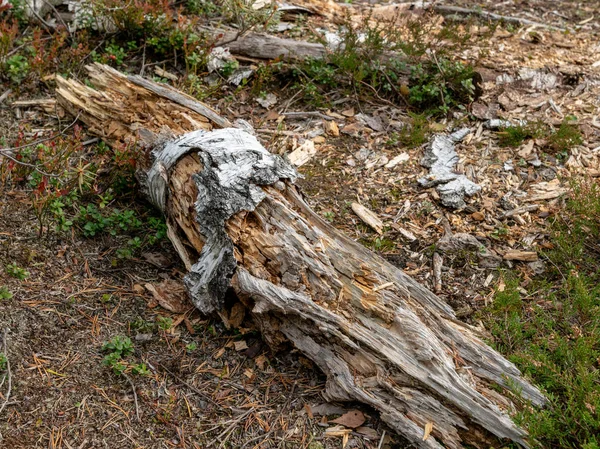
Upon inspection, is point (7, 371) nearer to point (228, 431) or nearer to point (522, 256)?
point (228, 431)

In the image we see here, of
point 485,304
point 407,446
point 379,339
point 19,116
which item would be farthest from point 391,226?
point 19,116

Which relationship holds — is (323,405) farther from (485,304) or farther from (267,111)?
(267,111)

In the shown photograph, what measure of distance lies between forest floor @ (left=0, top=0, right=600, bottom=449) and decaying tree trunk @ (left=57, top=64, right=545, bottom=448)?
0.70 ft

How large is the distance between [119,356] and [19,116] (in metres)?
2.92

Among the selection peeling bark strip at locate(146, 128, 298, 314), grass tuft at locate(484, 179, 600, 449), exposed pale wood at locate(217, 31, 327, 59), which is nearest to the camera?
grass tuft at locate(484, 179, 600, 449)

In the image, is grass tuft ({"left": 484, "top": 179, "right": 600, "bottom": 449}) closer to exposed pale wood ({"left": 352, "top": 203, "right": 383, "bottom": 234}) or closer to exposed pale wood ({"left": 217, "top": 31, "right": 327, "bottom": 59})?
exposed pale wood ({"left": 352, "top": 203, "right": 383, "bottom": 234})

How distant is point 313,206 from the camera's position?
4.90m

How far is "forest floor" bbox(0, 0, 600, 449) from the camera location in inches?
141

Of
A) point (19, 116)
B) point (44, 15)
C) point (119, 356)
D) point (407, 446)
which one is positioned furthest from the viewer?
point (44, 15)

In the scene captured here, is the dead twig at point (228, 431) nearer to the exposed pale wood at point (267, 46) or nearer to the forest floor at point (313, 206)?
the forest floor at point (313, 206)

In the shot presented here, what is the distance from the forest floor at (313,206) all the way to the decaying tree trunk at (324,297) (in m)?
0.21

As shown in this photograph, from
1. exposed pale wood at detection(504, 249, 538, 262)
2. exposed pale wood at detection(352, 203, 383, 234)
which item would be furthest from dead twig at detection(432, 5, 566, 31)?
exposed pale wood at detection(504, 249, 538, 262)

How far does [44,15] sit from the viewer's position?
21.1 feet

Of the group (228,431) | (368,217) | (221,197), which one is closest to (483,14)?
(368,217)
